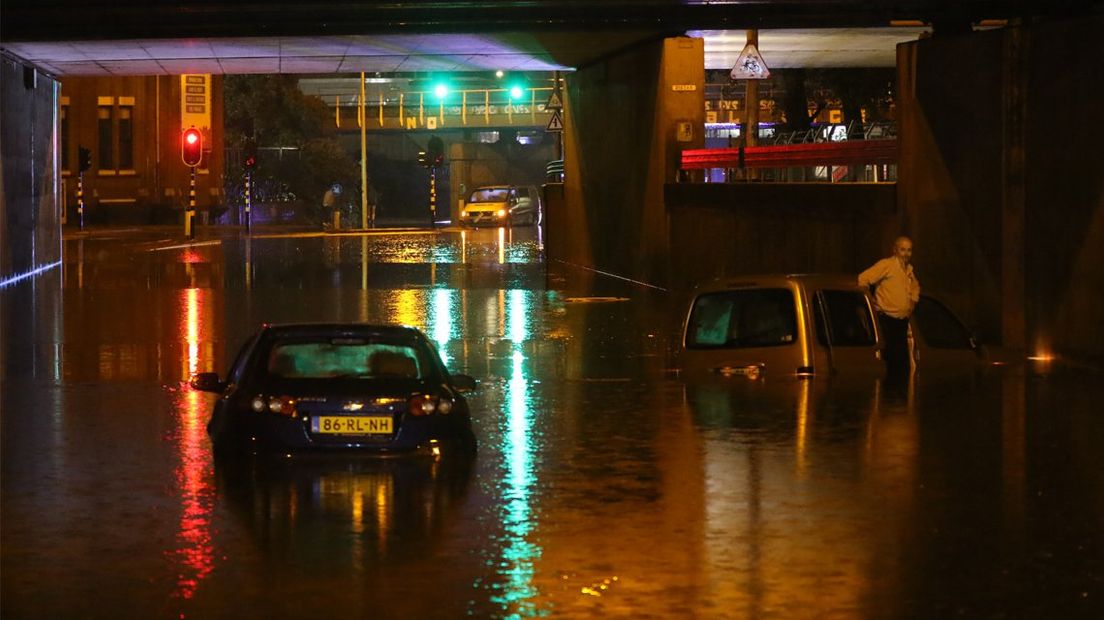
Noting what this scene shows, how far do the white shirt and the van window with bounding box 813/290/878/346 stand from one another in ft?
0.97

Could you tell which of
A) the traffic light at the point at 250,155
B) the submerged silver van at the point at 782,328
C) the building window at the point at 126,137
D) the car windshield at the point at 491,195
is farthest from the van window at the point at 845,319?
the building window at the point at 126,137

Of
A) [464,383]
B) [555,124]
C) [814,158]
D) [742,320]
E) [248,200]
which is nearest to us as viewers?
[464,383]

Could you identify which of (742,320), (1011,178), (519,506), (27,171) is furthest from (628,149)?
(519,506)

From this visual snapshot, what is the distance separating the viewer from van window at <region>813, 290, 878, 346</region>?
49.4 ft

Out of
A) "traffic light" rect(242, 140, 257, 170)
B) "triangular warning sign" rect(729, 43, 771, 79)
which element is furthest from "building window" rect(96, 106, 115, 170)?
"triangular warning sign" rect(729, 43, 771, 79)

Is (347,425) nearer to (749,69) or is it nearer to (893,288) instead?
(893,288)

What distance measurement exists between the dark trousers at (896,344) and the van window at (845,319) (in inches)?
15.6

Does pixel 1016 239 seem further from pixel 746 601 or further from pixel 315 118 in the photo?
pixel 315 118

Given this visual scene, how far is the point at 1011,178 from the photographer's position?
19.2 meters

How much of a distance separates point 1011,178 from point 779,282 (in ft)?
17.8

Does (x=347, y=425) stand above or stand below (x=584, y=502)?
above

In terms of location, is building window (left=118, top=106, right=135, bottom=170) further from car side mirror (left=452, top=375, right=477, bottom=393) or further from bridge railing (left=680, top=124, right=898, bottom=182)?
car side mirror (left=452, top=375, right=477, bottom=393)

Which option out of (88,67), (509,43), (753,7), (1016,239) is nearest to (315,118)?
(88,67)

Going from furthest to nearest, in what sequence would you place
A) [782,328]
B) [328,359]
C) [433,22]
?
[433,22], [782,328], [328,359]
